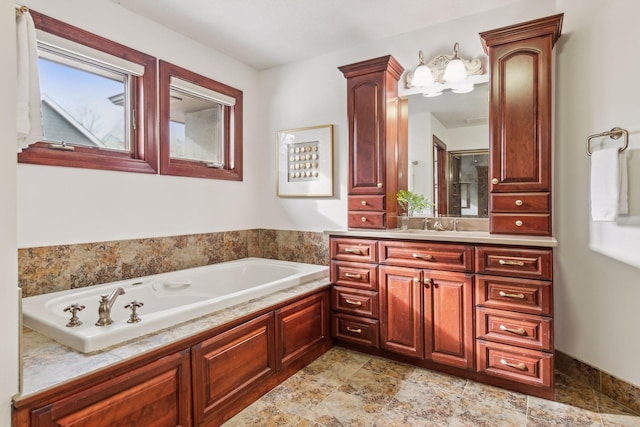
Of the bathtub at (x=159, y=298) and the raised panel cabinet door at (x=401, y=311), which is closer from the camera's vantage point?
the bathtub at (x=159, y=298)

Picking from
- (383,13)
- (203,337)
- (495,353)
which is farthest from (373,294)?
(383,13)

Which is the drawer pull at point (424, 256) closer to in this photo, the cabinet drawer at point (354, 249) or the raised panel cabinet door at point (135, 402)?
the cabinet drawer at point (354, 249)

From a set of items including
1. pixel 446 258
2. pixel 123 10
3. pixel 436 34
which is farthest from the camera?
pixel 436 34

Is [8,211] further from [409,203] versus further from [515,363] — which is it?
[515,363]

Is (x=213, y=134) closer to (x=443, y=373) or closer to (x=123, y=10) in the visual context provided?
(x=123, y=10)

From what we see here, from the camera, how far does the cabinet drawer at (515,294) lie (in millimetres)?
2012

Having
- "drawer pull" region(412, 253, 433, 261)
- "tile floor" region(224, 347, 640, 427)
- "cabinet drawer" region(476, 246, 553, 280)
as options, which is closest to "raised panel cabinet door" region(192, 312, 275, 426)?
"tile floor" region(224, 347, 640, 427)

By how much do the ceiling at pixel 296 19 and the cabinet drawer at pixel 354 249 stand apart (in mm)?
1685

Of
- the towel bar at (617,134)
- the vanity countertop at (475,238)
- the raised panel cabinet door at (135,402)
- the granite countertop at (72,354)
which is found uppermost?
the towel bar at (617,134)

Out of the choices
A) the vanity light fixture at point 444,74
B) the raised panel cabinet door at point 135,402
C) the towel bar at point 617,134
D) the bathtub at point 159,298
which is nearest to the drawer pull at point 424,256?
the bathtub at point 159,298

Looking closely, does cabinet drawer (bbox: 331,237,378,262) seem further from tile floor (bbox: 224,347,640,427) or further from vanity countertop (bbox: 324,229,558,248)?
tile floor (bbox: 224,347,640,427)

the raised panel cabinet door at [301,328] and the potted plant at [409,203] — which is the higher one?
the potted plant at [409,203]

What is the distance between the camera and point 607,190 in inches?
75.5

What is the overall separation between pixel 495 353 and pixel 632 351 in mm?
694
